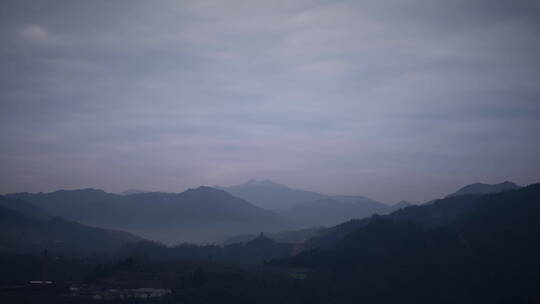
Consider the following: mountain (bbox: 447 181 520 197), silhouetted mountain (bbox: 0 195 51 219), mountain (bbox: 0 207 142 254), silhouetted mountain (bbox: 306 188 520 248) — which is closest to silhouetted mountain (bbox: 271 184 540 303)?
silhouetted mountain (bbox: 306 188 520 248)

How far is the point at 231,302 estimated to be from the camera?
45.9 meters

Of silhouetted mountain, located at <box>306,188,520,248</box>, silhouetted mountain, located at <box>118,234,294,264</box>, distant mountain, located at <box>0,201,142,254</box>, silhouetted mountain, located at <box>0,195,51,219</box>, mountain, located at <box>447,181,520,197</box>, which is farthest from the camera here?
mountain, located at <box>447,181,520,197</box>

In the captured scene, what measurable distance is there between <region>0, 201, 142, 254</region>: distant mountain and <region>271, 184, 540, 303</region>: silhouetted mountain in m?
69.2

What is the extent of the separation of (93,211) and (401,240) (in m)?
159

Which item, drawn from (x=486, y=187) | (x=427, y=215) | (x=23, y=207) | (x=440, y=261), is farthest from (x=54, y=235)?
(x=486, y=187)

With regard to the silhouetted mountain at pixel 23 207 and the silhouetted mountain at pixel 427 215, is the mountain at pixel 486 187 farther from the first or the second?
the silhouetted mountain at pixel 23 207

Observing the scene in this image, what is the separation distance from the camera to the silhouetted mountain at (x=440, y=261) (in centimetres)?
5647

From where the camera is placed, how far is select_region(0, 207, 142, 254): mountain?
4441 inches

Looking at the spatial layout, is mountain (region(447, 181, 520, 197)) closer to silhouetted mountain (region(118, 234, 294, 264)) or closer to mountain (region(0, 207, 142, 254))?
silhouetted mountain (region(118, 234, 294, 264))

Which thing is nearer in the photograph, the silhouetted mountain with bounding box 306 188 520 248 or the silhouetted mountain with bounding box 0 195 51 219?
the silhouetted mountain with bounding box 306 188 520 248

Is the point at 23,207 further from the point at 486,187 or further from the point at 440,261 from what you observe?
the point at 486,187

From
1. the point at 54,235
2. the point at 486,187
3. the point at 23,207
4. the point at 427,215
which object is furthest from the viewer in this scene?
the point at 486,187

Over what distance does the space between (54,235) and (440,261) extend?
10266 centimetres

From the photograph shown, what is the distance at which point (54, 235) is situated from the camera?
125 meters
